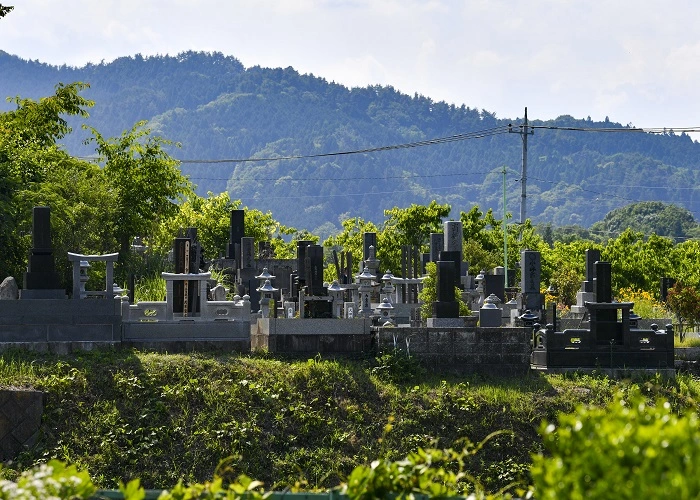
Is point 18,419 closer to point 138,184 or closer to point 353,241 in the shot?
point 138,184

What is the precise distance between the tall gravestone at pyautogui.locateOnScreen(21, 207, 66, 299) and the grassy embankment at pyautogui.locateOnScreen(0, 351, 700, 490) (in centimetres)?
162

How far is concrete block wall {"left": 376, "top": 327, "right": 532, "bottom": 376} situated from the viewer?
24.9 m

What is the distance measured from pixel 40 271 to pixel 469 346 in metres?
8.96

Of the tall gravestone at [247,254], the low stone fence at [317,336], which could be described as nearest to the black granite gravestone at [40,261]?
the low stone fence at [317,336]

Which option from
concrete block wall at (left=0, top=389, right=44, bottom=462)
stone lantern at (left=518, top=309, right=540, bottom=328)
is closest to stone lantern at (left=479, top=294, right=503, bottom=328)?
stone lantern at (left=518, top=309, right=540, bottom=328)

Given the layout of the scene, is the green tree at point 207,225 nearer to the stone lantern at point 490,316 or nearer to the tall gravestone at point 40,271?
the tall gravestone at point 40,271

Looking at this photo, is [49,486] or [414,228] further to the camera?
[414,228]

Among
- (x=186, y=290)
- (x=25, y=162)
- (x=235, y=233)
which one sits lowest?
(x=186, y=290)

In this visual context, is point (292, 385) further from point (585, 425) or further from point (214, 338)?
point (585, 425)

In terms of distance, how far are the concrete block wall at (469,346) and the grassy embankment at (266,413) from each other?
72 centimetres

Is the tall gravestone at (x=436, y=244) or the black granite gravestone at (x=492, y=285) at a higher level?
the tall gravestone at (x=436, y=244)

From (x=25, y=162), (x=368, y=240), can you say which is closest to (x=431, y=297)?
(x=368, y=240)

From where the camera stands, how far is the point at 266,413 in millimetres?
21391

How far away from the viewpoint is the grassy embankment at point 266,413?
19.9 m
